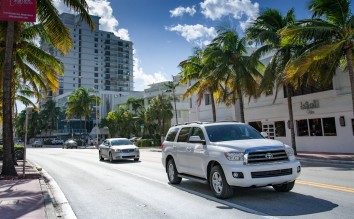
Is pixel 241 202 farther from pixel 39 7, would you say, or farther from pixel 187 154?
pixel 39 7

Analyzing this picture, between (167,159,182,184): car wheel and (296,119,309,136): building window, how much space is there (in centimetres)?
1837

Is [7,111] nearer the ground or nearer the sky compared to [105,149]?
nearer the sky

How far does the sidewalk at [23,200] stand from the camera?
7191 mm

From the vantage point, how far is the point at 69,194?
10.4m

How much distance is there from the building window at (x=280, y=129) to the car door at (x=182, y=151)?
20.0m

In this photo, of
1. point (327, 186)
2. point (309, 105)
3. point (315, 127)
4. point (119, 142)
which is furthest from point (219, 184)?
point (315, 127)

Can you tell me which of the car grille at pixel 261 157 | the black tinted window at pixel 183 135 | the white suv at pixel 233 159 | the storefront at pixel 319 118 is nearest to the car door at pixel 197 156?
the white suv at pixel 233 159

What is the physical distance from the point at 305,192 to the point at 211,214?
10.7 ft

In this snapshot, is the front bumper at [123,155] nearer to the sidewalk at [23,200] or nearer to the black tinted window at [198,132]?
the sidewalk at [23,200]

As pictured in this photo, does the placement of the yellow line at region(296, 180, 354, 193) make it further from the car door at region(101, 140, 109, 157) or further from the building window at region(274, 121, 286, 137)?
the building window at region(274, 121, 286, 137)

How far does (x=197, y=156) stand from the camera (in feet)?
30.7

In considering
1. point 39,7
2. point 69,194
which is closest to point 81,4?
point 39,7

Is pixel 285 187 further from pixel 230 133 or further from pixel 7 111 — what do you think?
pixel 7 111

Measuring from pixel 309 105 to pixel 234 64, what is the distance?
6546mm
